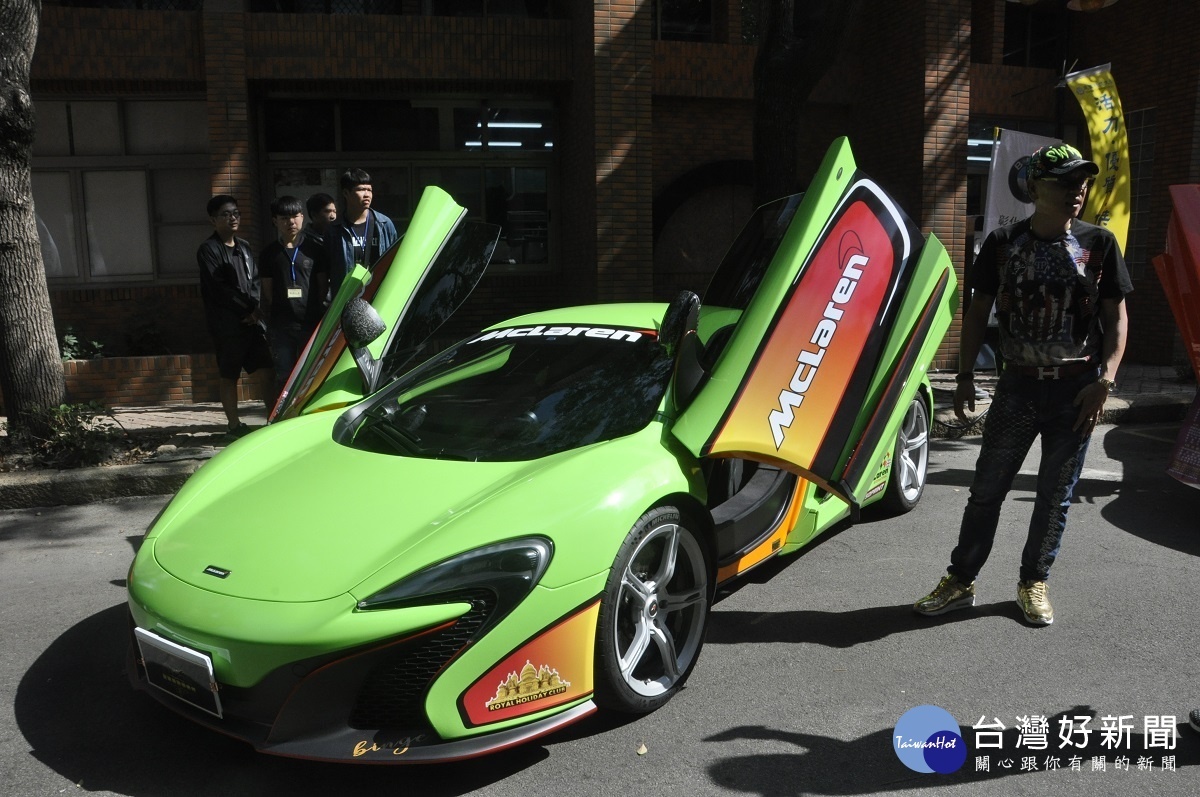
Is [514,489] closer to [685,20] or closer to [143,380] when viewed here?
[143,380]

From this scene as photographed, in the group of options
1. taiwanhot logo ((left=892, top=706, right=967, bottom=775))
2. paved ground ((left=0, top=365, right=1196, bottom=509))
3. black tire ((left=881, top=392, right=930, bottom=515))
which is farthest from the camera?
paved ground ((left=0, top=365, right=1196, bottom=509))

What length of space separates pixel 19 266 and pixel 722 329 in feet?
17.0

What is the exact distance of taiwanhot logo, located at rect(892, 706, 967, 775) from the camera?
2.81 m

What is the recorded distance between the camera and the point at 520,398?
12.0 feet

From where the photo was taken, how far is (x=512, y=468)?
3.12m

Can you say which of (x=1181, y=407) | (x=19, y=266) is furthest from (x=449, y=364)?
(x=1181, y=407)

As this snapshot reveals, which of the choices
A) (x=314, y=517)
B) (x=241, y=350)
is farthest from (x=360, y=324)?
(x=241, y=350)

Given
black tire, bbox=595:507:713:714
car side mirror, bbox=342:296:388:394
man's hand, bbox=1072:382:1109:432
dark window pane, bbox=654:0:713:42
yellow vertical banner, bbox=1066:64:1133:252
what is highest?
dark window pane, bbox=654:0:713:42

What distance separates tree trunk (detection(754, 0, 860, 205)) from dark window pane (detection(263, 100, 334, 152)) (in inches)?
217

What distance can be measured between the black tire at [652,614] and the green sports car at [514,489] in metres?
0.01

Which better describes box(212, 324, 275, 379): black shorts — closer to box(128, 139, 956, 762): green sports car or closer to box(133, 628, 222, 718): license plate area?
box(128, 139, 956, 762): green sports car

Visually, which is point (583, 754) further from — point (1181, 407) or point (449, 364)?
point (1181, 407)

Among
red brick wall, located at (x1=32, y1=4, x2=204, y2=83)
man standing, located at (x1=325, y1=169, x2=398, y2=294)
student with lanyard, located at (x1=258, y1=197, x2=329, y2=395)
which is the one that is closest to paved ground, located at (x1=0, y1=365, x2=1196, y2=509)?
student with lanyard, located at (x1=258, y1=197, x2=329, y2=395)

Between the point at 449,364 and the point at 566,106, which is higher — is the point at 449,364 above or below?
below
